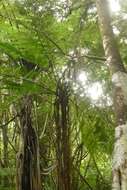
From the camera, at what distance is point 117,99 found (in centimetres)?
310

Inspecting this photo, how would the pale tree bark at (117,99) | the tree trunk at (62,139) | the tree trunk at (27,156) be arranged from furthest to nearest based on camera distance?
the tree trunk at (27,156) → the tree trunk at (62,139) → the pale tree bark at (117,99)

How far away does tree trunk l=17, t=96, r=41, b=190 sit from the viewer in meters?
4.44

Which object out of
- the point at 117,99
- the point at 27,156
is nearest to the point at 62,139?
the point at 27,156

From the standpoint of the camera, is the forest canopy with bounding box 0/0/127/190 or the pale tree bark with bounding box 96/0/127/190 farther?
the forest canopy with bounding box 0/0/127/190

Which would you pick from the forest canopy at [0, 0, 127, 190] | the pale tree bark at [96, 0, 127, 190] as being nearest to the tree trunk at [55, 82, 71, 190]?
the forest canopy at [0, 0, 127, 190]

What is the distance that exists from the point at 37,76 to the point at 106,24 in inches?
57.1

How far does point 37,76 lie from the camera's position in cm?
485

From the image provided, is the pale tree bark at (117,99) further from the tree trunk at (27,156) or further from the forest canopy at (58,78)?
the tree trunk at (27,156)

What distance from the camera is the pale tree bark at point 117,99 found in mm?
2693

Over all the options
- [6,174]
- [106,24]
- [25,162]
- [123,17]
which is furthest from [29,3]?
[6,174]

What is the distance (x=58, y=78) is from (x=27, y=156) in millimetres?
1015

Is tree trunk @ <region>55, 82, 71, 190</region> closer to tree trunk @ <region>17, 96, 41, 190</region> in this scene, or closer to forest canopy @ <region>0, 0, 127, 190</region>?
forest canopy @ <region>0, 0, 127, 190</region>

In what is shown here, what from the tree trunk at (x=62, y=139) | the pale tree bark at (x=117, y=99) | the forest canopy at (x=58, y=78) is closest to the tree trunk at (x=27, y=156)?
the forest canopy at (x=58, y=78)

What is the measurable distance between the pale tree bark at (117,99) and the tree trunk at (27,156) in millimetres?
1530
